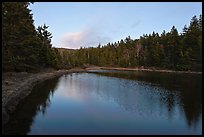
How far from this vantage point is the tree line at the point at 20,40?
1027 inches

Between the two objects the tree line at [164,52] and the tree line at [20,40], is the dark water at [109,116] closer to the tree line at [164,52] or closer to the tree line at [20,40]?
the tree line at [20,40]

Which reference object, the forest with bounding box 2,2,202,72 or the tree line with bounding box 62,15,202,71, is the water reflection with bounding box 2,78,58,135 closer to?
the forest with bounding box 2,2,202,72

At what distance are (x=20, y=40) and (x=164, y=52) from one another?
65.3m

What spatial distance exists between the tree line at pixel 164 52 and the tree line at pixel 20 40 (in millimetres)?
33872

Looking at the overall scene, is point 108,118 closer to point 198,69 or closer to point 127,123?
point 127,123

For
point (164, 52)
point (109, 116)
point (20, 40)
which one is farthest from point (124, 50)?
point (109, 116)

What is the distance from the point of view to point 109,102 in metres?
25.7

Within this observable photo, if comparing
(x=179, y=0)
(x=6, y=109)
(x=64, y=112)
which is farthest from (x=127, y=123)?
(x=179, y=0)

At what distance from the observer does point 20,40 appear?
3619 cm

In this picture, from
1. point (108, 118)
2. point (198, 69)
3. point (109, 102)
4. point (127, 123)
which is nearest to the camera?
point (127, 123)

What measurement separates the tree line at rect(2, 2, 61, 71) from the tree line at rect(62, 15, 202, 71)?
33.9 meters

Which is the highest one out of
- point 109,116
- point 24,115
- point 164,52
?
point 164,52

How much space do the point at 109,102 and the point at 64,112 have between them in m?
6.15

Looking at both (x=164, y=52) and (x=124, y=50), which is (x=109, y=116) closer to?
(x=164, y=52)
